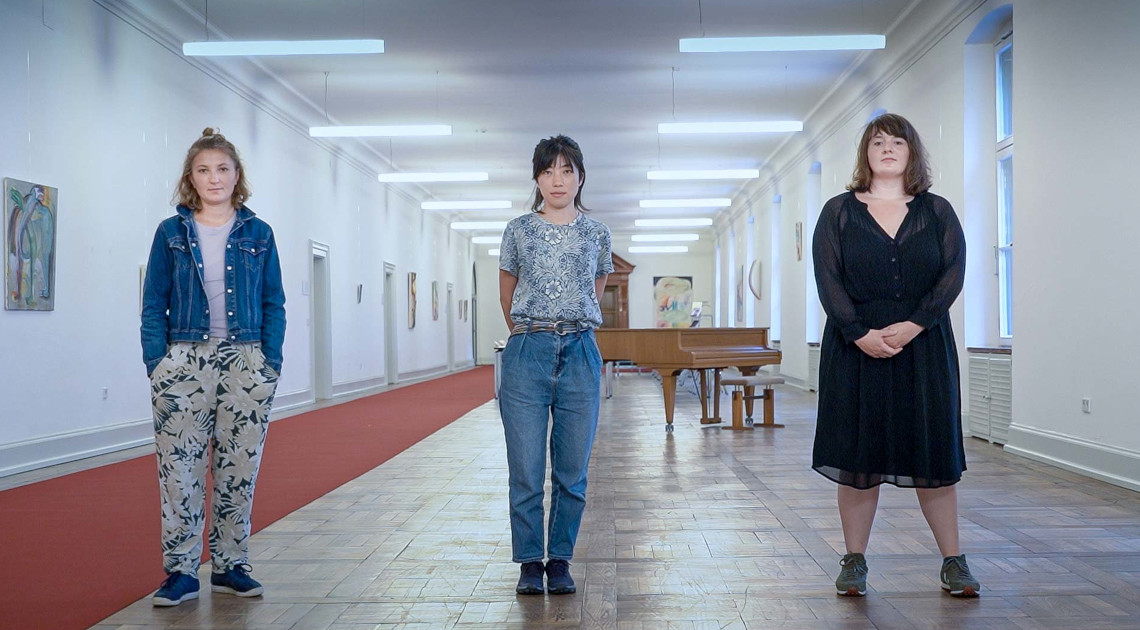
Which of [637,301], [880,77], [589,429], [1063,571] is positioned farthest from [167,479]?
[637,301]

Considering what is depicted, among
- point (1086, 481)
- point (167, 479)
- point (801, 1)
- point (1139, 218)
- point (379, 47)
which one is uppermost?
point (801, 1)

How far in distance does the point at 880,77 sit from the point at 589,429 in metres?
7.71

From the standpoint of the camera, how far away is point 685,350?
784cm

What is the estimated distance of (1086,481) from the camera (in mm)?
5074

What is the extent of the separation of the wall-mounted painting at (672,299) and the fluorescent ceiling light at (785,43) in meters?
19.0

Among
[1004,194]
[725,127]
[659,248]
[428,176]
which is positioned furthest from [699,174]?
[659,248]

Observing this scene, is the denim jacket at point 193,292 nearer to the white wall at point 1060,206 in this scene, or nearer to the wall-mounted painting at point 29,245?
the wall-mounted painting at point 29,245

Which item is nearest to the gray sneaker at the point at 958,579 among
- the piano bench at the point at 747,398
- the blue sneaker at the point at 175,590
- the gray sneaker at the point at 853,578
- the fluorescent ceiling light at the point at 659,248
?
the gray sneaker at the point at 853,578

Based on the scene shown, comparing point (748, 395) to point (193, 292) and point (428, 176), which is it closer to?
point (428, 176)

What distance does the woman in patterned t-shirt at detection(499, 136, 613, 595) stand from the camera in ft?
9.41

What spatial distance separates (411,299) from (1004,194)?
460 inches

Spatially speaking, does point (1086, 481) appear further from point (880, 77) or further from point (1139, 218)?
point (880, 77)

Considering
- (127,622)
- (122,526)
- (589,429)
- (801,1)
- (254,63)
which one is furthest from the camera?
(254,63)

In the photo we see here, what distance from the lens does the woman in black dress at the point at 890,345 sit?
2.78 metres
